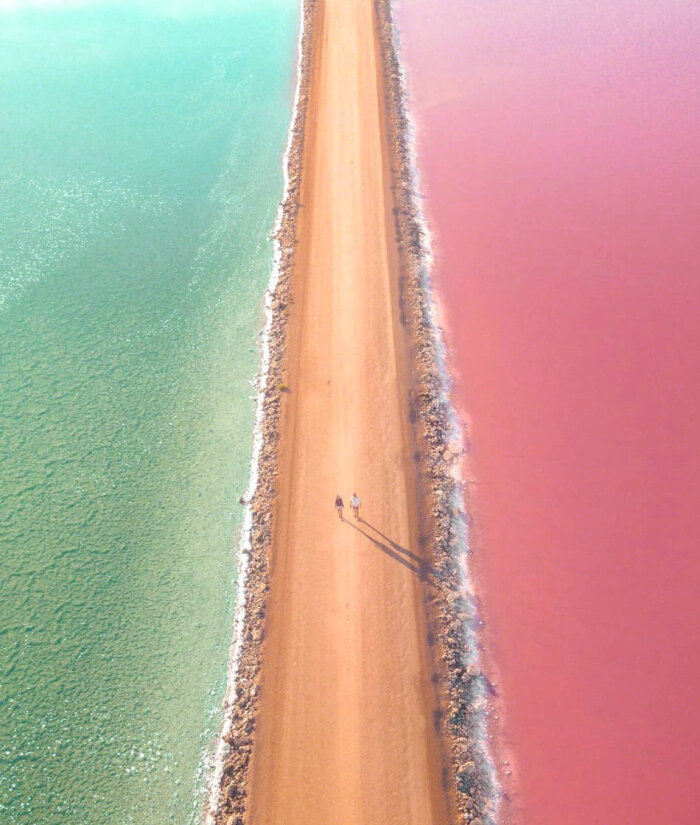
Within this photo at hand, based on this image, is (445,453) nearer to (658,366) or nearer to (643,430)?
(643,430)

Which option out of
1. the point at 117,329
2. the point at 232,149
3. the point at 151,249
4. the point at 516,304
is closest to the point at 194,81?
the point at 232,149

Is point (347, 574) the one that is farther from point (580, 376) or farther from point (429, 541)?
point (580, 376)

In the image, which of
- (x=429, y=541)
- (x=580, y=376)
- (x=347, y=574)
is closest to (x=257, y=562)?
(x=347, y=574)

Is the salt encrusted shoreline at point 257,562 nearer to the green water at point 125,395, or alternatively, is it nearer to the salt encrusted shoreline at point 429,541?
the salt encrusted shoreline at point 429,541

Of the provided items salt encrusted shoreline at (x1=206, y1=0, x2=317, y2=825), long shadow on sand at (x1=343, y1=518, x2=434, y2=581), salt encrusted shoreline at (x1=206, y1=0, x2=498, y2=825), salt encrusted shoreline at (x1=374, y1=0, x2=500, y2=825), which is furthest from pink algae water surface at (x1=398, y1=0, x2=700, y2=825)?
salt encrusted shoreline at (x1=206, y1=0, x2=317, y2=825)

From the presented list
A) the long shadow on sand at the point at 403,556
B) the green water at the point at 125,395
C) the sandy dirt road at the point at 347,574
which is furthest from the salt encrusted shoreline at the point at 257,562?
the long shadow on sand at the point at 403,556

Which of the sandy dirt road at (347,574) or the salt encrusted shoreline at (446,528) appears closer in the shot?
the sandy dirt road at (347,574)
